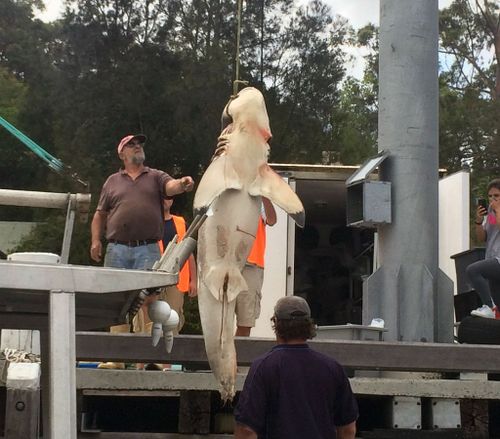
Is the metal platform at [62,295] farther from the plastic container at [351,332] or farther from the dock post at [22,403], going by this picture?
the plastic container at [351,332]

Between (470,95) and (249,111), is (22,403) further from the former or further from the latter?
(470,95)

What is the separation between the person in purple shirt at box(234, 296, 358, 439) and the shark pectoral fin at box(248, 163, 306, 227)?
117cm

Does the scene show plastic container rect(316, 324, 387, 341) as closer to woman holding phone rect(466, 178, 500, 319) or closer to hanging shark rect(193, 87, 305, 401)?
woman holding phone rect(466, 178, 500, 319)

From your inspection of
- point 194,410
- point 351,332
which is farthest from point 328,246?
point 194,410

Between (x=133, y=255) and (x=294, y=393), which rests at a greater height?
(x=133, y=255)

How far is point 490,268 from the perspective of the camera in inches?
261

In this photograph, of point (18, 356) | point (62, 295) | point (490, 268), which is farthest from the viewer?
Result: point (490, 268)

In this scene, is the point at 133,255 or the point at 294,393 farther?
the point at 133,255

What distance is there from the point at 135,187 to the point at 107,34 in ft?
82.4

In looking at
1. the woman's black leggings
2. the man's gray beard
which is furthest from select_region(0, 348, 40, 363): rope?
the woman's black leggings

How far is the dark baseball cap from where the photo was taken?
3.91m

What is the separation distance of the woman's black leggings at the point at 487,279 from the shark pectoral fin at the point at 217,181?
7.60 ft

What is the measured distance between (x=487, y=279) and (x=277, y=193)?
224 centimetres

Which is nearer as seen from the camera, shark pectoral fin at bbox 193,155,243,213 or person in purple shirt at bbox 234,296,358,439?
person in purple shirt at bbox 234,296,358,439
